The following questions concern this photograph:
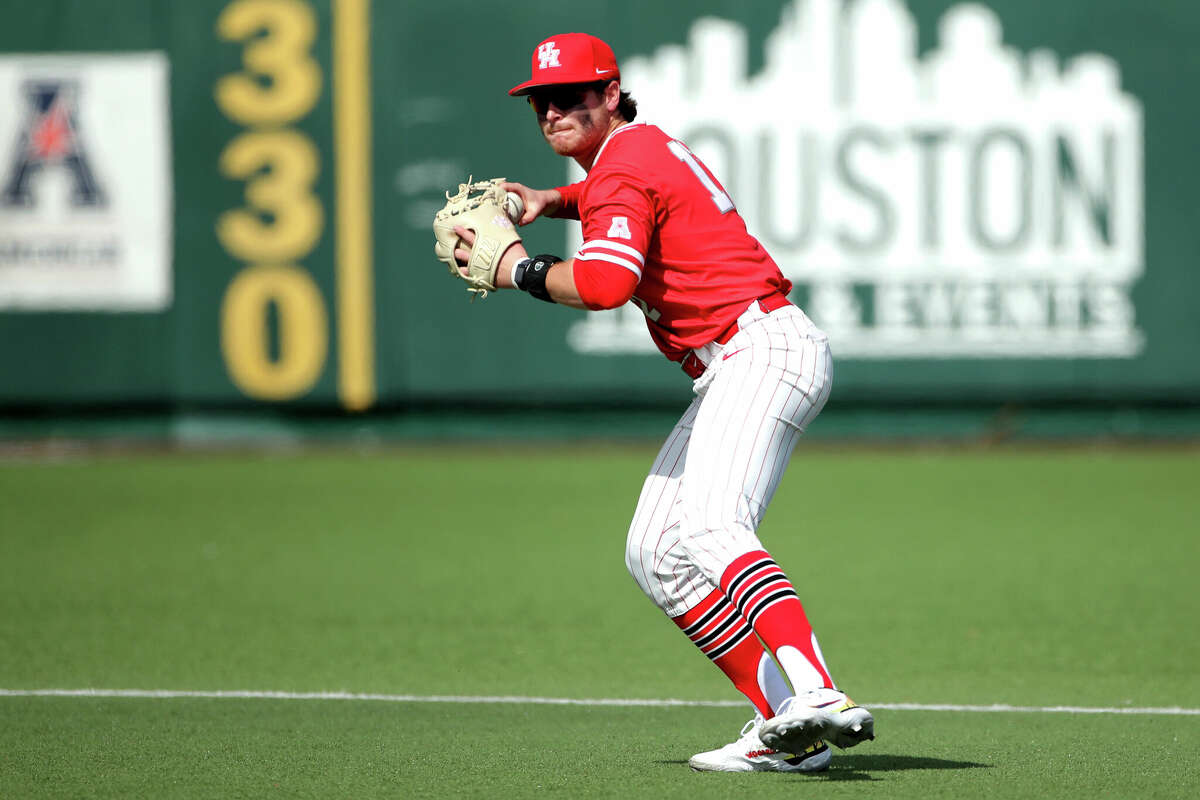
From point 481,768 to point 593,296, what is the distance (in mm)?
1417

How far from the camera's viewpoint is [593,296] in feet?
15.0

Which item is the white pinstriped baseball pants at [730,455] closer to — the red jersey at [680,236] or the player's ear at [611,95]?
the red jersey at [680,236]

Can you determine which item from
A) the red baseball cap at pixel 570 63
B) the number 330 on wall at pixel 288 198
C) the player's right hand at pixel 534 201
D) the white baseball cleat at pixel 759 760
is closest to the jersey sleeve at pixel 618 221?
the red baseball cap at pixel 570 63

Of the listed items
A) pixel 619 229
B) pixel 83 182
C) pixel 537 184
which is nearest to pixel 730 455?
pixel 619 229

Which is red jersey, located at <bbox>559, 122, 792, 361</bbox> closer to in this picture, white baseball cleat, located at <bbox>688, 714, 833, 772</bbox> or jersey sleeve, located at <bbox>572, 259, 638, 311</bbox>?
jersey sleeve, located at <bbox>572, 259, 638, 311</bbox>

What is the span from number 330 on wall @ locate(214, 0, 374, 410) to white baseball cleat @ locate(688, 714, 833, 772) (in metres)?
11.1

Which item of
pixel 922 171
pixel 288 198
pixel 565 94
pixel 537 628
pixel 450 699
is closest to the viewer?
pixel 565 94

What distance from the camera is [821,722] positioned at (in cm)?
428

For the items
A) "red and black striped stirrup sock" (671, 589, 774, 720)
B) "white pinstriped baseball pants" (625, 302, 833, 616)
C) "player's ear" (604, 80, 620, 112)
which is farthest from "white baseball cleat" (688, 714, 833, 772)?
"player's ear" (604, 80, 620, 112)

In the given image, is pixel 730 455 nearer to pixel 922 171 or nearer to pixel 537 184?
pixel 537 184

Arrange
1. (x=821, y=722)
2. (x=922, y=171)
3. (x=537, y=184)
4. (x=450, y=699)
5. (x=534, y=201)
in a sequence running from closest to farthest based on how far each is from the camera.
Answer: (x=821, y=722) → (x=534, y=201) → (x=450, y=699) → (x=922, y=171) → (x=537, y=184)

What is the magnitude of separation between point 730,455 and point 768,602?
426 mm

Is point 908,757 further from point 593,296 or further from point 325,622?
point 325,622

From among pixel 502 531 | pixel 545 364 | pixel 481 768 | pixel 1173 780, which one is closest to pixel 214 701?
pixel 481 768
